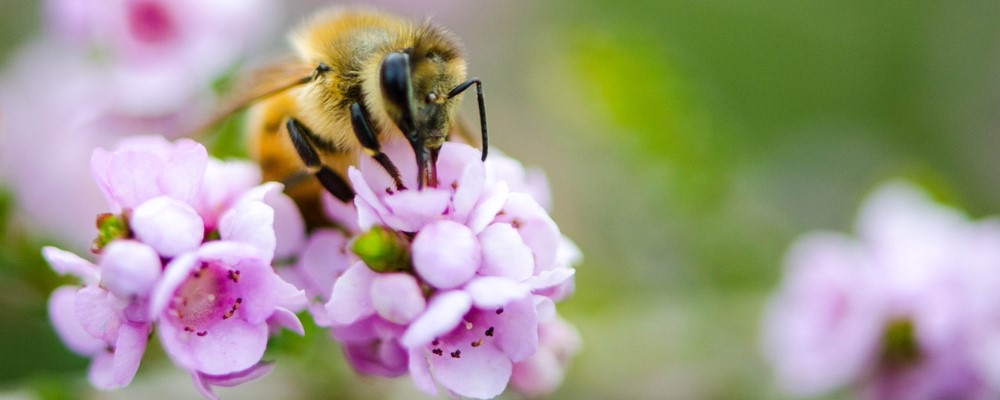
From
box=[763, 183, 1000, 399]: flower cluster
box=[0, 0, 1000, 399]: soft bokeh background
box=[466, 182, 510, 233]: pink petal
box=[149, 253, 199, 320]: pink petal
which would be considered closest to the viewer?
box=[149, 253, 199, 320]: pink petal

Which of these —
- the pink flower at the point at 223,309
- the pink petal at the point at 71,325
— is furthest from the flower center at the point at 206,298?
the pink petal at the point at 71,325

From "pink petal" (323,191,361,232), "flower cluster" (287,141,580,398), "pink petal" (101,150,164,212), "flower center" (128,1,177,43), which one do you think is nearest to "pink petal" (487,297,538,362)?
"flower cluster" (287,141,580,398)

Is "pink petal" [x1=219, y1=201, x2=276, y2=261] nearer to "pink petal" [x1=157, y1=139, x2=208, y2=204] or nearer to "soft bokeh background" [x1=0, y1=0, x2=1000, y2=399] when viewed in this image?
"pink petal" [x1=157, y1=139, x2=208, y2=204]

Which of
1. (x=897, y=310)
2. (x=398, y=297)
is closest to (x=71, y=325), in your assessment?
(x=398, y=297)

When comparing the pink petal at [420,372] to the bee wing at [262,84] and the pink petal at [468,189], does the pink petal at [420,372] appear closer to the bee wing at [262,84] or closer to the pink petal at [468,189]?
the pink petal at [468,189]

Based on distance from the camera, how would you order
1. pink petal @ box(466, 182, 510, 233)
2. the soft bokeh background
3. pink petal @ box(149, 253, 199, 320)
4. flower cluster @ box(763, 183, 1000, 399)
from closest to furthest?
pink petal @ box(149, 253, 199, 320) < pink petal @ box(466, 182, 510, 233) < flower cluster @ box(763, 183, 1000, 399) < the soft bokeh background
